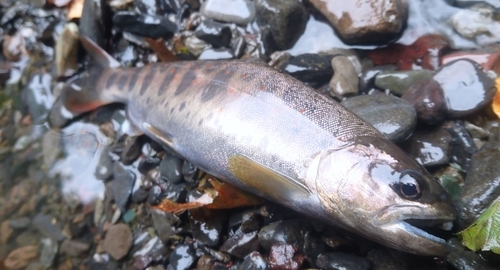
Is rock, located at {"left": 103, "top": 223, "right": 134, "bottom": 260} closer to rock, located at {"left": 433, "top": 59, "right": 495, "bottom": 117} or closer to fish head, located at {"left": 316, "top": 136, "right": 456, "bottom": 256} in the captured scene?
fish head, located at {"left": 316, "top": 136, "right": 456, "bottom": 256}

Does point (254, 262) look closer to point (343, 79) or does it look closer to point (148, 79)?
point (343, 79)

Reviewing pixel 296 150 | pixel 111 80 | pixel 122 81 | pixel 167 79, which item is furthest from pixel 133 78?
pixel 296 150

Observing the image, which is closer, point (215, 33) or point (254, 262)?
point (254, 262)

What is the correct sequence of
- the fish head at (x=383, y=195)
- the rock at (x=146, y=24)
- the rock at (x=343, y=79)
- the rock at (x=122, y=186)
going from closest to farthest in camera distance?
the fish head at (x=383, y=195) < the rock at (x=343, y=79) < the rock at (x=122, y=186) < the rock at (x=146, y=24)

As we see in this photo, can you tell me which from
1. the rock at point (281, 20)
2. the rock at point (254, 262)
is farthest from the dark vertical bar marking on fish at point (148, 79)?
the rock at point (254, 262)

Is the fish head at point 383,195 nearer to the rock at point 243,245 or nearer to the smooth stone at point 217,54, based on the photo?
the rock at point 243,245

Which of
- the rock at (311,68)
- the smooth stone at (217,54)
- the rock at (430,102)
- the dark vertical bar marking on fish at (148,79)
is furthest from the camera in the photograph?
the smooth stone at (217,54)

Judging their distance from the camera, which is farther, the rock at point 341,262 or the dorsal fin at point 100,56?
the dorsal fin at point 100,56

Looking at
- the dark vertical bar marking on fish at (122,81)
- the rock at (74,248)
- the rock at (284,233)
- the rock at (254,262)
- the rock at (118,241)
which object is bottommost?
the rock at (74,248)
